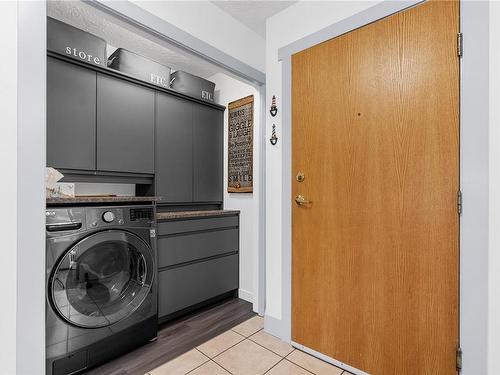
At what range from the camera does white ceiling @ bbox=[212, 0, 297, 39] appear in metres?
1.88

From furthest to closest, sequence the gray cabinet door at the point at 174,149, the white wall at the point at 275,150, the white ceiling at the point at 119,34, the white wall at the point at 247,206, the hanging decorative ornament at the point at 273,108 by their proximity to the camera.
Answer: the white wall at the point at 247,206
the gray cabinet door at the point at 174,149
the hanging decorative ornament at the point at 273,108
the white wall at the point at 275,150
the white ceiling at the point at 119,34

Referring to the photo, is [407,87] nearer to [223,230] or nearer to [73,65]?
[223,230]

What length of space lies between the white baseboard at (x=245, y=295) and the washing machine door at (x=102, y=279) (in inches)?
41.7

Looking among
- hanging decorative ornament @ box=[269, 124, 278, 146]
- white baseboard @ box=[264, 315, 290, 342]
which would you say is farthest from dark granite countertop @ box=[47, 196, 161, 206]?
white baseboard @ box=[264, 315, 290, 342]

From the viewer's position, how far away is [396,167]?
1.39 m

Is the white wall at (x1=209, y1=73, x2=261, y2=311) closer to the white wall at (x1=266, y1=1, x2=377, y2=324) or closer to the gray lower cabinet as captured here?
the gray lower cabinet

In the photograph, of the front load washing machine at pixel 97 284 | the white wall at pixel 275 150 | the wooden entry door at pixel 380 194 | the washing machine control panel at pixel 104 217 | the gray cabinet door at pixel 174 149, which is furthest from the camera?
the gray cabinet door at pixel 174 149

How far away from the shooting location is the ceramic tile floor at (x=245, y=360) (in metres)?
1.53

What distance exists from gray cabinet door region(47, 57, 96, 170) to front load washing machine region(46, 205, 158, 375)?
0.54m
